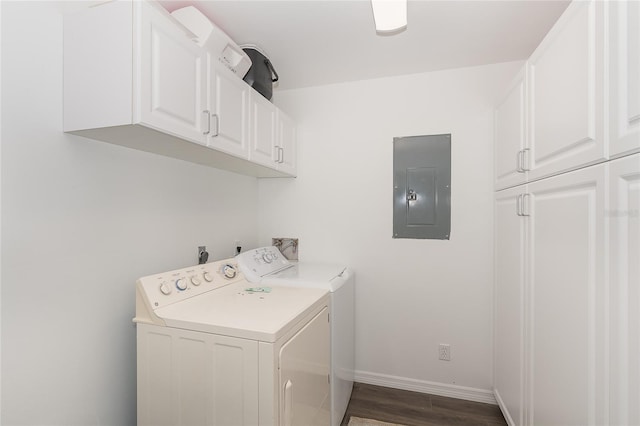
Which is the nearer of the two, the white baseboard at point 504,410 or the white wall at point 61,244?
the white wall at point 61,244

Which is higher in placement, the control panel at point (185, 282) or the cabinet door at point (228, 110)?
the cabinet door at point (228, 110)

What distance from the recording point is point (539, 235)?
133 cm

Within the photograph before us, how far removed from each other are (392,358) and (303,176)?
5.36ft

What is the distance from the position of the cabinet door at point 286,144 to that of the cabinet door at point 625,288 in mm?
1811

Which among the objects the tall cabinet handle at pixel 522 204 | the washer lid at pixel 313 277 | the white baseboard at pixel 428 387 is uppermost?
the tall cabinet handle at pixel 522 204

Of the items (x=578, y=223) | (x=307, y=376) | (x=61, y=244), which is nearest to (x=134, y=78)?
(x=61, y=244)

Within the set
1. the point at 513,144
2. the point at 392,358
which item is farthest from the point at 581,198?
the point at 392,358

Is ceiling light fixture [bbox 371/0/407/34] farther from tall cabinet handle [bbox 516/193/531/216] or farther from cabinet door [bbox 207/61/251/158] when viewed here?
tall cabinet handle [bbox 516/193/531/216]

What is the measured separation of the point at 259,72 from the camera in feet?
6.25

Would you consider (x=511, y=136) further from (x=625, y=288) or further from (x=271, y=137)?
(x=271, y=137)

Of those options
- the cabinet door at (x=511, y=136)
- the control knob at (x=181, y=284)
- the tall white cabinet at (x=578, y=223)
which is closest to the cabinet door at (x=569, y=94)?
the tall white cabinet at (x=578, y=223)

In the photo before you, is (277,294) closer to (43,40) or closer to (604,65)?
(43,40)

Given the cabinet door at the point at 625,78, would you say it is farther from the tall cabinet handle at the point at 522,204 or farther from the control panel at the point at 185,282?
the control panel at the point at 185,282

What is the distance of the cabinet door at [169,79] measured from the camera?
1.10 m
